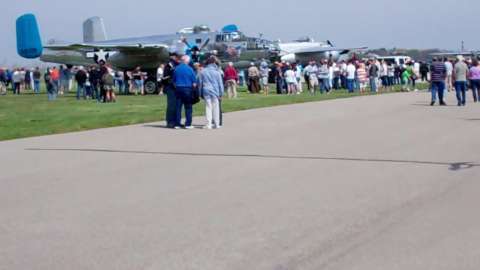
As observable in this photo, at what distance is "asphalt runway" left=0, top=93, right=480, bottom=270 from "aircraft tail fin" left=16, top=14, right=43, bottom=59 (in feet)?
88.2

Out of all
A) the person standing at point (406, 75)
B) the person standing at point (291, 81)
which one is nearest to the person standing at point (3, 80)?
the person standing at point (291, 81)

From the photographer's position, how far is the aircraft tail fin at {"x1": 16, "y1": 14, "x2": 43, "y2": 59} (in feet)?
132

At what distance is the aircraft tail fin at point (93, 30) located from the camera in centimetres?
5233

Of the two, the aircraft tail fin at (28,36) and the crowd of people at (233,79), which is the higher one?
the aircraft tail fin at (28,36)

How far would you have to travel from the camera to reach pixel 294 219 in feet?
23.1

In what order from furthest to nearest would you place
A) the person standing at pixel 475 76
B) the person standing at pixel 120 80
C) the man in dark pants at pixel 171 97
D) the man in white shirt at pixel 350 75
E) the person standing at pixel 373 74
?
the person standing at pixel 120 80 → the man in white shirt at pixel 350 75 → the person standing at pixel 373 74 → the person standing at pixel 475 76 → the man in dark pants at pixel 171 97

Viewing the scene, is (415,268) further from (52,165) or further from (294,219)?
(52,165)

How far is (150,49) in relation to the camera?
36.6 m

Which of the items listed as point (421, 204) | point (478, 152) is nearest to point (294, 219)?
point (421, 204)

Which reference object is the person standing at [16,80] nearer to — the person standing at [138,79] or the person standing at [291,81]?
the person standing at [138,79]

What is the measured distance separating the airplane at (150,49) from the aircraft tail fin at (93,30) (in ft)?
29.8

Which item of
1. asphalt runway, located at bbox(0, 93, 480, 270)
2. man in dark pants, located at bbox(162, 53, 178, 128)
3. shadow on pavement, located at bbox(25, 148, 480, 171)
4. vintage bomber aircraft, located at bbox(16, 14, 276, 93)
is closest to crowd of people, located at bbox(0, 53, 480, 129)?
man in dark pants, located at bbox(162, 53, 178, 128)

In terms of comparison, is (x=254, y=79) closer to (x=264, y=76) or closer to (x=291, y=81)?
(x=264, y=76)

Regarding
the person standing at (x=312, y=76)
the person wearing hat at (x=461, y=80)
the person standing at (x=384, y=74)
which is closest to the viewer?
the person wearing hat at (x=461, y=80)
